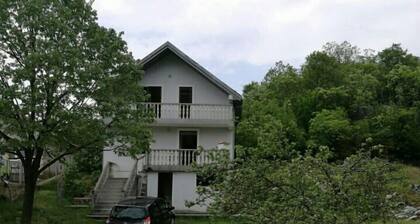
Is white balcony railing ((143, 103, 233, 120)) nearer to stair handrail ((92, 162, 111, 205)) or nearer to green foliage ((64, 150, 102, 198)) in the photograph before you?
stair handrail ((92, 162, 111, 205))

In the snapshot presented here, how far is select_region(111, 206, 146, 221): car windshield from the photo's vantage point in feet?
61.1

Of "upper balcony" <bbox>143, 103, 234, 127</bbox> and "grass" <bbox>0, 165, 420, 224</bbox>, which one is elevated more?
"upper balcony" <bbox>143, 103, 234, 127</bbox>

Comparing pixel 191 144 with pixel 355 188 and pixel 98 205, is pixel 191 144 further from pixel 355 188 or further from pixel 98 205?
pixel 355 188

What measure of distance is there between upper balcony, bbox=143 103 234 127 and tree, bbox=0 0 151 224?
8.41 m

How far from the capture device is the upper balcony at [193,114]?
95.3 feet

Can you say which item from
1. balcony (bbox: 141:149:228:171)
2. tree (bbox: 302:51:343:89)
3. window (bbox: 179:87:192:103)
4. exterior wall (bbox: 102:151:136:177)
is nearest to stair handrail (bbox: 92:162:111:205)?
exterior wall (bbox: 102:151:136:177)

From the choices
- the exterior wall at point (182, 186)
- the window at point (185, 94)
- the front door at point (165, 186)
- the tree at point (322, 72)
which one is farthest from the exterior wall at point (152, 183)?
the tree at point (322, 72)

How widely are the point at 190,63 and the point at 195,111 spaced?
2.52m

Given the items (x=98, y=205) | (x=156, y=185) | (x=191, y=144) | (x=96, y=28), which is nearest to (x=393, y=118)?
(x=191, y=144)

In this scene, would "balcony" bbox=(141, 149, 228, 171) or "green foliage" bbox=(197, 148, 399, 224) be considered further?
"balcony" bbox=(141, 149, 228, 171)

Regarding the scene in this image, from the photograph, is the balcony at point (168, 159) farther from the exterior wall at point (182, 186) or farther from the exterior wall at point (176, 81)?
the exterior wall at point (176, 81)

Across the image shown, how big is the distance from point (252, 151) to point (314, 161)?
80 cm

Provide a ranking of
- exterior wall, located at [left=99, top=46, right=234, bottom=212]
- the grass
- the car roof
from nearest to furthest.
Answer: the car roof, the grass, exterior wall, located at [left=99, top=46, right=234, bottom=212]

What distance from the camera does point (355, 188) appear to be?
20.8ft
